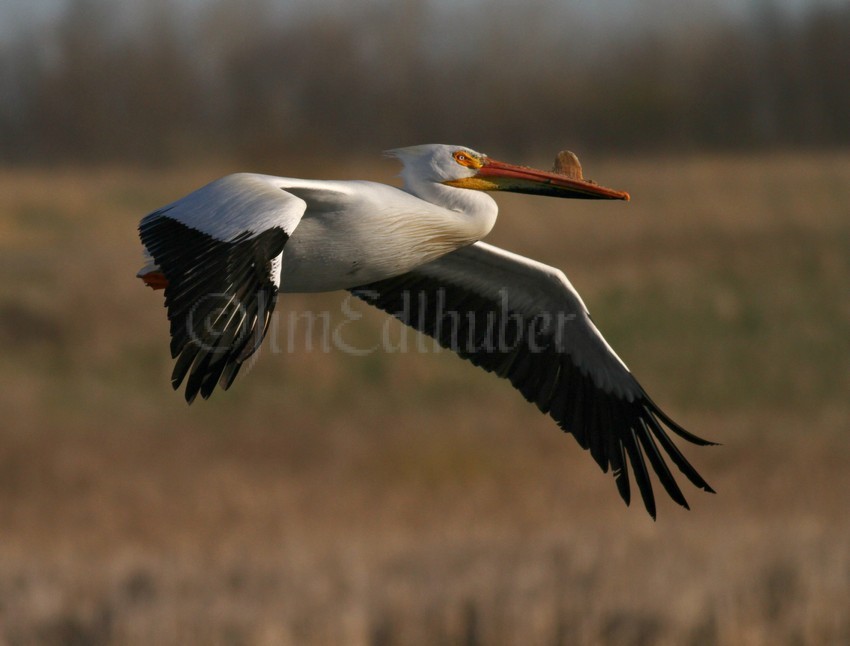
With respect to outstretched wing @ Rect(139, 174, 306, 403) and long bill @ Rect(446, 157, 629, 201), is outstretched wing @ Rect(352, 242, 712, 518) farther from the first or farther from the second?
outstretched wing @ Rect(139, 174, 306, 403)

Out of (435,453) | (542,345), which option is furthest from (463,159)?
(435,453)

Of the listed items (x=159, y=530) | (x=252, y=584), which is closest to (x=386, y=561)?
(x=252, y=584)

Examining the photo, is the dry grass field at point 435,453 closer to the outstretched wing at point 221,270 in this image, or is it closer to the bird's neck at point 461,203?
the bird's neck at point 461,203

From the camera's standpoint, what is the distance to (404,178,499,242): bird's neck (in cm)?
369

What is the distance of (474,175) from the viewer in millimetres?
3723

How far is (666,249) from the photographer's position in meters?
19.0

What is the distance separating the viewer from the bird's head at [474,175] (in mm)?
3703

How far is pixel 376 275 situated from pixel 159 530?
8.82 m

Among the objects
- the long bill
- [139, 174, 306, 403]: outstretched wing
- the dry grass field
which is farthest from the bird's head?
the dry grass field

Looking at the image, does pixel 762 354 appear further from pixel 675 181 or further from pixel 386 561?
pixel 386 561

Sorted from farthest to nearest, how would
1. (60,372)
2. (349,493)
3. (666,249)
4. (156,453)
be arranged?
(666,249) → (60,372) → (156,453) → (349,493)

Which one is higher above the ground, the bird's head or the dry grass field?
the bird's head

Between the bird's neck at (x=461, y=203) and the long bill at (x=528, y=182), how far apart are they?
0.04 m

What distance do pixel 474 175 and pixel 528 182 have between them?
155 millimetres
